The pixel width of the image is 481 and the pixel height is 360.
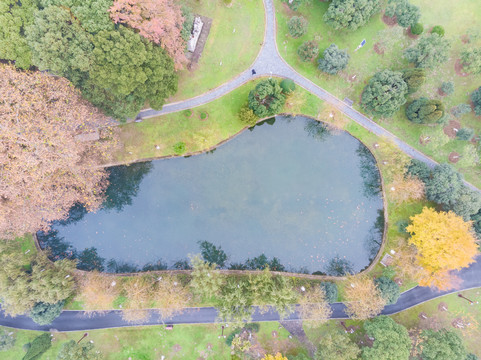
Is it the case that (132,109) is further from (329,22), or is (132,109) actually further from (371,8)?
(371,8)

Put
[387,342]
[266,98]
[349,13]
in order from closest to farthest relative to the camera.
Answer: [387,342], [349,13], [266,98]

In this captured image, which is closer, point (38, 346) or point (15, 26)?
point (15, 26)

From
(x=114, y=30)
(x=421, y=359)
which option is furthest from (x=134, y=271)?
(x=421, y=359)

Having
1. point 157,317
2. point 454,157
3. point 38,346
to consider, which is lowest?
point 38,346

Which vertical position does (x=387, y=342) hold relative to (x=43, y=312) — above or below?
above

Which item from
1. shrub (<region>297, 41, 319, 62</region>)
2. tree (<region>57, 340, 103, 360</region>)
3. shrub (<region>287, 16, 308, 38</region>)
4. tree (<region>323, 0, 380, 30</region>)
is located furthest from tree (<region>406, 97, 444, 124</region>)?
tree (<region>57, 340, 103, 360</region>)

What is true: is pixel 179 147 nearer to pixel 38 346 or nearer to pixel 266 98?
pixel 266 98

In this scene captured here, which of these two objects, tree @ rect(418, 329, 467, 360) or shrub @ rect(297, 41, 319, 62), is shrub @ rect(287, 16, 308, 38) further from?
tree @ rect(418, 329, 467, 360)

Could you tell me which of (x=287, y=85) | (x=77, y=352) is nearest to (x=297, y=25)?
(x=287, y=85)
